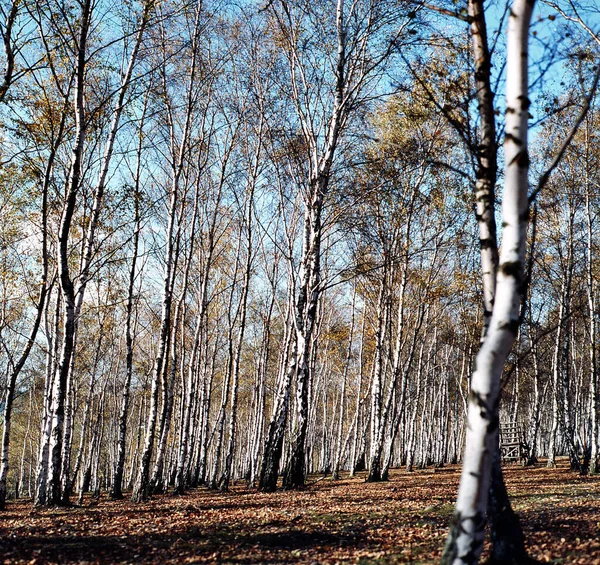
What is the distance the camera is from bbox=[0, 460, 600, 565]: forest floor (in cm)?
573

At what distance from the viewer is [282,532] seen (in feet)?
23.1

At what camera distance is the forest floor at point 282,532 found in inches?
226

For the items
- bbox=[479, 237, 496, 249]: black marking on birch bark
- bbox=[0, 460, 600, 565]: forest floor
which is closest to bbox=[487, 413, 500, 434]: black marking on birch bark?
bbox=[479, 237, 496, 249]: black marking on birch bark

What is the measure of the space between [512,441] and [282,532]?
2475 cm

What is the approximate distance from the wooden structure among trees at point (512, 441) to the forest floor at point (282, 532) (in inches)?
668

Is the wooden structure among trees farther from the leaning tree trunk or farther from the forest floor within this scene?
the leaning tree trunk

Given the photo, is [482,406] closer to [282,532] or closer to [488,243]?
[488,243]

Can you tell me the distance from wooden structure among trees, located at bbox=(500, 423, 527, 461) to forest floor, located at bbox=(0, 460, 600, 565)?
1697 cm

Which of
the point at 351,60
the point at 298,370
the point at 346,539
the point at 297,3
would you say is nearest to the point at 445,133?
the point at 351,60

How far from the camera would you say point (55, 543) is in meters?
6.67

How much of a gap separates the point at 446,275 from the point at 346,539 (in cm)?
1930

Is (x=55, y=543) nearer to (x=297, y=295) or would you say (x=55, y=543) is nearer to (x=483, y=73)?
(x=483, y=73)

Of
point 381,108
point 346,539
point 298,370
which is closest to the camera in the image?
point 346,539

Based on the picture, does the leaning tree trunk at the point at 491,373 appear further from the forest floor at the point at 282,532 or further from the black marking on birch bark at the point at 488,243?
the forest floor at the point at 282,532
